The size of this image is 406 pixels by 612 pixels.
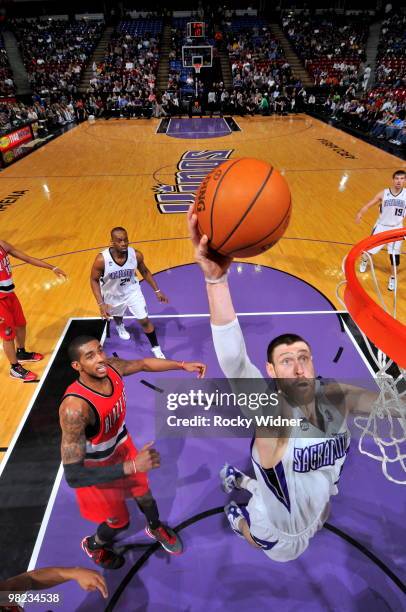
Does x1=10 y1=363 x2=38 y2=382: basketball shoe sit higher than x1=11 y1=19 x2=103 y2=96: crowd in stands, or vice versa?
x1=11 y1=19 x2=103 y2=96: crowd in stands

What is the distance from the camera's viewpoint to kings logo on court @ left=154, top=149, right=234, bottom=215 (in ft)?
30.9

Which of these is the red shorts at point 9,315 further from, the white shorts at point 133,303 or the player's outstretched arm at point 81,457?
the player's outstretched arm at point 81,457

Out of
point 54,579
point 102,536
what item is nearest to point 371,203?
point 102,536

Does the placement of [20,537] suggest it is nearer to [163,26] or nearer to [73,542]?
[73,542]

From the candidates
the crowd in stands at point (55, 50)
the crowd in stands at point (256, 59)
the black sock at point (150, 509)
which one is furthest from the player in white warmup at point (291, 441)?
the crowd in stands at point (55, 50)

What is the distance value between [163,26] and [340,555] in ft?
113

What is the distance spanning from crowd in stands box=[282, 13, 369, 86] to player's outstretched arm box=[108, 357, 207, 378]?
2464 centimetres

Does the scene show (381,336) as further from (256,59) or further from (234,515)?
(256,59)

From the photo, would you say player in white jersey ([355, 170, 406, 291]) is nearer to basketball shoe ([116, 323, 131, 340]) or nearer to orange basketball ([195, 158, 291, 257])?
basketball shoe ([116, 323, 131, 340])

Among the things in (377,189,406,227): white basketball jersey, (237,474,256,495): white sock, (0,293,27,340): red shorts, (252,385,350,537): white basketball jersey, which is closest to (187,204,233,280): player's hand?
(252,385,350,537): white basketball jersey

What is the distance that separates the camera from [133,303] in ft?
15.2

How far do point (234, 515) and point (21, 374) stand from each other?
113 inches

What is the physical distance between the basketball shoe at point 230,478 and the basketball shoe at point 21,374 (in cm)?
249

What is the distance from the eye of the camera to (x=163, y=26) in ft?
93.7
